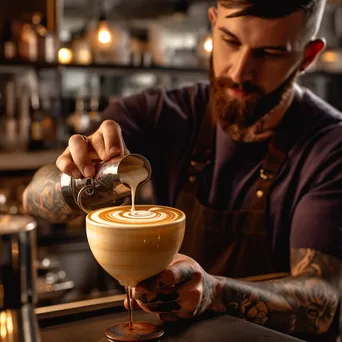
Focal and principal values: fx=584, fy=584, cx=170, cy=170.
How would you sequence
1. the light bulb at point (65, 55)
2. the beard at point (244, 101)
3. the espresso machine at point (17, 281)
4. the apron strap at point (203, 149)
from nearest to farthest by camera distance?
the espresso machine at point (17, 281)
the beard at point (244, 101)
the apron strap at point (203, 149)
the light bulb at point (65, 55)

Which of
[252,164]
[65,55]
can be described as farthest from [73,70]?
[252,164]

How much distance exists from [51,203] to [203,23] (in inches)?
147

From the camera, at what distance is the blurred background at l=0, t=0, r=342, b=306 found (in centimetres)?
412

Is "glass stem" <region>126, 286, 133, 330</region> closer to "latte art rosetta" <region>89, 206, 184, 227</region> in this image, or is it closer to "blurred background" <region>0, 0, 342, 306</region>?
"latte art rosetta" <region>89, 206, 184, 227</region>

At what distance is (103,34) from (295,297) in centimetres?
286

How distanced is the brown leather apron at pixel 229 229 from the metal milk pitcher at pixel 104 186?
0.60 metres

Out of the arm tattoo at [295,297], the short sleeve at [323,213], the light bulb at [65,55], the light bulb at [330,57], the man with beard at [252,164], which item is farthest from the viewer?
the light bulb at [330,57]

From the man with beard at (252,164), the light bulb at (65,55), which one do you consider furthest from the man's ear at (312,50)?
the light bulb at (65,55)

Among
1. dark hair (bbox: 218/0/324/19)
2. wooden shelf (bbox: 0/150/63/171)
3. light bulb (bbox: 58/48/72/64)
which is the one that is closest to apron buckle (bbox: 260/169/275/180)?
dark hair (bbox: 218/0/324/19)

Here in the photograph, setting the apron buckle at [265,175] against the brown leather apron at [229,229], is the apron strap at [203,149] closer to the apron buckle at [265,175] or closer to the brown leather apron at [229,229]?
the brown leather apron at [229,229]

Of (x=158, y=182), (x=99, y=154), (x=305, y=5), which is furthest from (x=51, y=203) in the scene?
(x=305, y=5)

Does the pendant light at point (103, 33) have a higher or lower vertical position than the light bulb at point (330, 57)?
higher

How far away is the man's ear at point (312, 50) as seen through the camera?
6.71ft

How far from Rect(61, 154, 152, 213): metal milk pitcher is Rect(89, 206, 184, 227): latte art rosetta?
0.08 m
